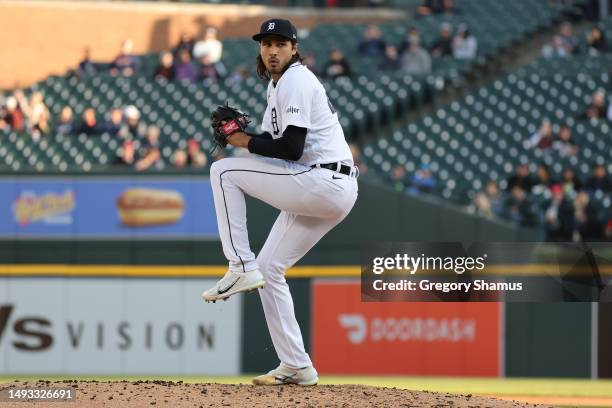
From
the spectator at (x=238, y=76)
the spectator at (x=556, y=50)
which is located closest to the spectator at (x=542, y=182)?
the spectator at (x=556, y=50)

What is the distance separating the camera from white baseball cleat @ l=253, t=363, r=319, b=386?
24.7ft

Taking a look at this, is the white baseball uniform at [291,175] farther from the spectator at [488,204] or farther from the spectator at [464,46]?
the spectator at [464,46]

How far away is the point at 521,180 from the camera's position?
1543 cm

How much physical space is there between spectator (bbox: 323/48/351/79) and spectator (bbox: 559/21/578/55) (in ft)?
12.1

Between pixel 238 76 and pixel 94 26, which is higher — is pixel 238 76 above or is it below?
below

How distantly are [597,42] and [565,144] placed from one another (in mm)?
3313

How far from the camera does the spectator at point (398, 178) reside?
14.7m

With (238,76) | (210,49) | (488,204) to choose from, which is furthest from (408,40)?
(488,204)

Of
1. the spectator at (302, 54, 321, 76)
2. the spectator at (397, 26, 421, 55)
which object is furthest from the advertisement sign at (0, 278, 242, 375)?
the spectator at (397, 26, 421, 55)

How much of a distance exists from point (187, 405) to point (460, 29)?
45.8 feet

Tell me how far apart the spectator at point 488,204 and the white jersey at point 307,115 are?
7.39 meters

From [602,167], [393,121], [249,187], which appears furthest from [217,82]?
[249,187]

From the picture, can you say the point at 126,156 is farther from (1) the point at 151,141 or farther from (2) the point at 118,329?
(2) the point at 118,329

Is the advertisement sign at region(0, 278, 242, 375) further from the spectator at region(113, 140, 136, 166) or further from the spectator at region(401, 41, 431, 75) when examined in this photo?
the spectator at region(401, 41, 431, 75)
